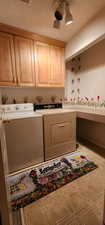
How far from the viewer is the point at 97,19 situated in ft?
4.83

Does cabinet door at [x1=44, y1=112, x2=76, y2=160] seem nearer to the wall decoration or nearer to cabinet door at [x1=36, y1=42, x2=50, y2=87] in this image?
cabinet door at [x1=36, y1=42, x2=50, y2=87]

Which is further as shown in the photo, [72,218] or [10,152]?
[10,152]

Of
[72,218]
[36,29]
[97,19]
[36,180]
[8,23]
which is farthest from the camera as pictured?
[36,29]

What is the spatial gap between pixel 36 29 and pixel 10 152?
7.29 ft

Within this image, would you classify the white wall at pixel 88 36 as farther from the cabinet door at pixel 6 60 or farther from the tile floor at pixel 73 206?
the tile floor at pixel 73 206

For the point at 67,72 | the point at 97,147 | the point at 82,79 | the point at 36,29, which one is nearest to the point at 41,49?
the point at 36,29

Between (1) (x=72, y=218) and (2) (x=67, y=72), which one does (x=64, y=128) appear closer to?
(1) (x=72, y=218)

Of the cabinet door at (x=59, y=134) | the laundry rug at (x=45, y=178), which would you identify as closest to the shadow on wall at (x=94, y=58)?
the cabinet door at (x=59, y=134)

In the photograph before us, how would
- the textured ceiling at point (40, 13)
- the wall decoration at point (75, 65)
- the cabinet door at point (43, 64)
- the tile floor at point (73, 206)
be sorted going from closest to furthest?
the tile floor at point (73, 206), the textured ceiling at point (40, 13), the cabinet door at point (43, 64), the wall decoration at point (75, 65)

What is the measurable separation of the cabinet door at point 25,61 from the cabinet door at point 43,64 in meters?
0.12

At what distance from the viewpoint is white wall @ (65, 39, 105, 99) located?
205cm

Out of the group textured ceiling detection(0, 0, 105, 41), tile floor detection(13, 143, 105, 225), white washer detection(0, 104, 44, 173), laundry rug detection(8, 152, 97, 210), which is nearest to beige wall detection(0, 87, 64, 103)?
white washer detection(0, 104, 44, 173)

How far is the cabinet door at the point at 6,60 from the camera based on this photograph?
1684 millimetres

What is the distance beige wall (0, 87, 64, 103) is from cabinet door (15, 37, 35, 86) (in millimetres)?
337
